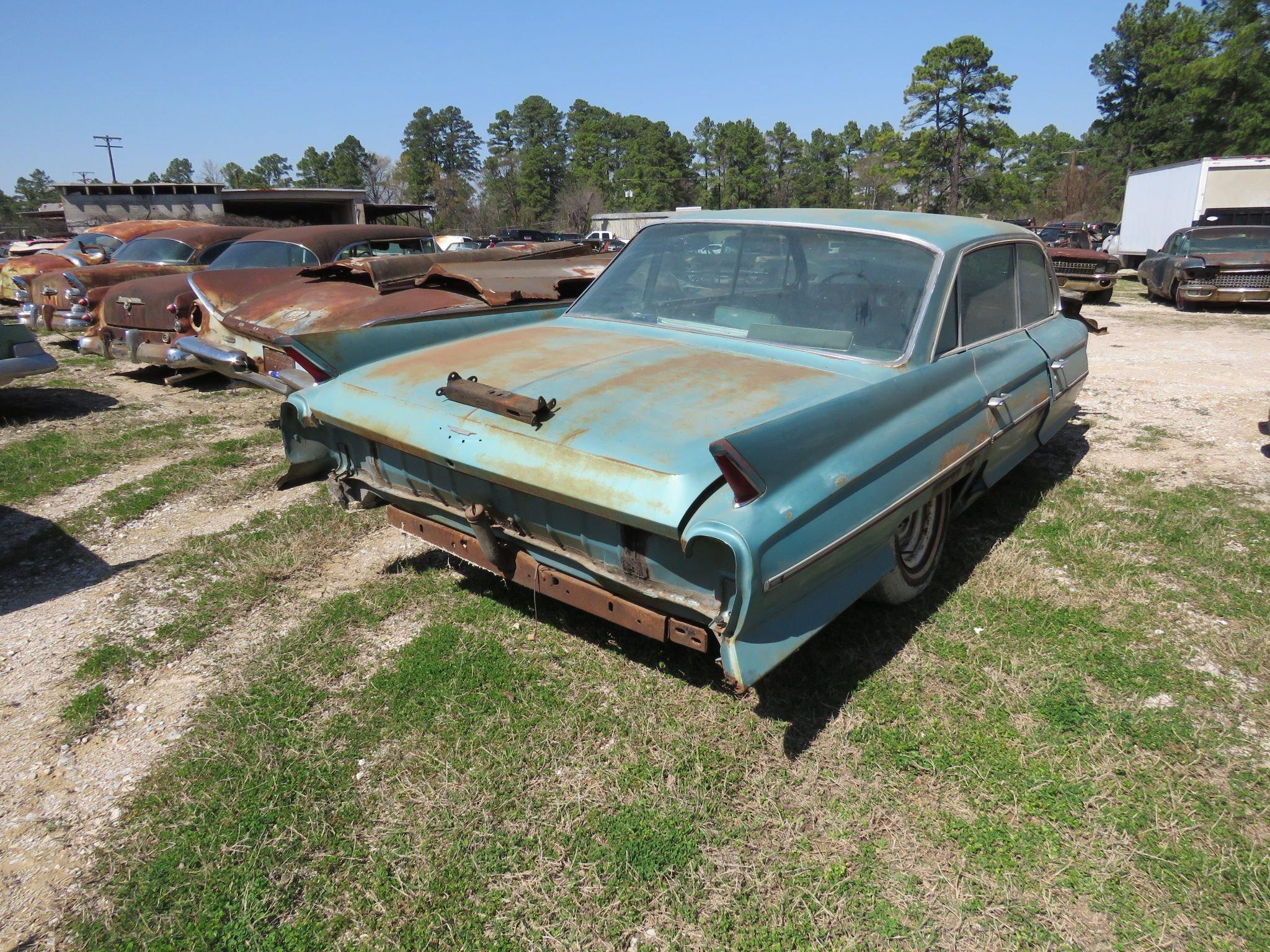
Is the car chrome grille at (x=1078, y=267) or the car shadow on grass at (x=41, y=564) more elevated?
the car chrome grille at (x=1078, y=267)

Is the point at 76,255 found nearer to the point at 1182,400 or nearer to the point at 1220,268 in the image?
the point at 1182,400

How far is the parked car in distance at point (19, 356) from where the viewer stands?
6578 mm

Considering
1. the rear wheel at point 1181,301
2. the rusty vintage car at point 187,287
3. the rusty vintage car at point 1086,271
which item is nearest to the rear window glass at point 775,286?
the rusty vintage car at point 187,287

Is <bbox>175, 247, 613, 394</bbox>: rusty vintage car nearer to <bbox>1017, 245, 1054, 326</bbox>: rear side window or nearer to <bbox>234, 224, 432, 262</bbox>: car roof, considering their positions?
<bbox>234, 224, 432, 262</bbox>: car roof

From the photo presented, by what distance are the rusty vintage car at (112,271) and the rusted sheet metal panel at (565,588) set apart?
7.25m

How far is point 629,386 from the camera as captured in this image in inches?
111

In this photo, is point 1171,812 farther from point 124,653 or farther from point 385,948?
point 124,653

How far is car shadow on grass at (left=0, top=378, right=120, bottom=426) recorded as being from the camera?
6.93m

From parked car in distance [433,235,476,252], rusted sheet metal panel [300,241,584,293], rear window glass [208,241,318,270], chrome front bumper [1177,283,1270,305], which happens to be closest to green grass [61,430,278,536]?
rusted sheet metal panel [300,241,584,293]

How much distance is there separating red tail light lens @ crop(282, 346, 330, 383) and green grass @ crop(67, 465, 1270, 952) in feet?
3.22

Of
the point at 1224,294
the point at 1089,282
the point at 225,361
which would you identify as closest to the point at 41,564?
the point at 225,361

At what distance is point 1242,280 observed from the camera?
12.8 m

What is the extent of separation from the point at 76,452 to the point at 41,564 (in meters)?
2.19

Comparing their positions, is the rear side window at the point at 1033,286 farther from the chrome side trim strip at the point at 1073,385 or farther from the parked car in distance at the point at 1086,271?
the parked car in distance at the point at 1086,271
